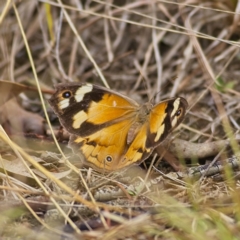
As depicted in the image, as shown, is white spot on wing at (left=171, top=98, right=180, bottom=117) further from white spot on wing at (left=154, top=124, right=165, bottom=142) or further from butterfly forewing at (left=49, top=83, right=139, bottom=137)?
butterfly forewing at (left=49, top=83, right=139, bottom=137)

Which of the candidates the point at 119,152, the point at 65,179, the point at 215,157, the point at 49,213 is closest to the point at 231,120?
the point at 215,157

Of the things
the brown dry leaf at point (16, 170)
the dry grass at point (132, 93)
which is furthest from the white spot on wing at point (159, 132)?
the brown dry leaf at point (16, 170)

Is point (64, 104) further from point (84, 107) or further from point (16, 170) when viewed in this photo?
point (16, 170)

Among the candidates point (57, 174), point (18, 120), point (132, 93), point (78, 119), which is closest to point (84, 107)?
point (78, 119)

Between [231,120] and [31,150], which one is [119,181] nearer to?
[31,150]

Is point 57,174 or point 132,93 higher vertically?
point 132,93

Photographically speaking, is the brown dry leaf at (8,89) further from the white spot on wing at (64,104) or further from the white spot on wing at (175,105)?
the white spot on wing at (175,105)
